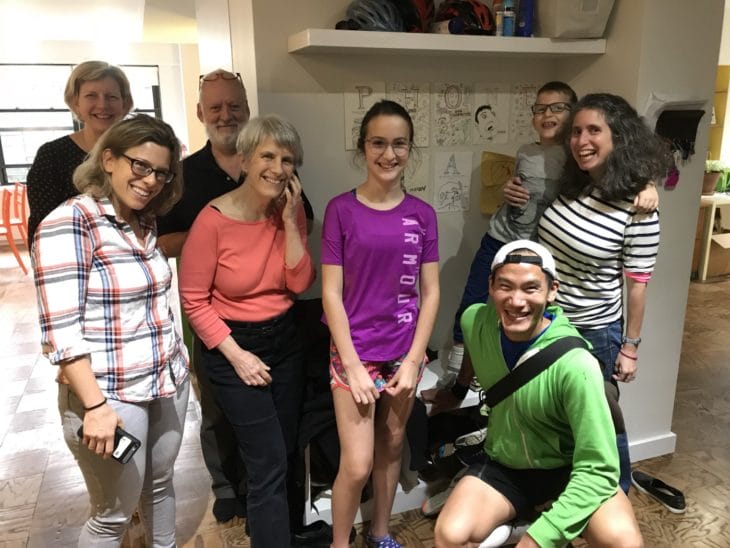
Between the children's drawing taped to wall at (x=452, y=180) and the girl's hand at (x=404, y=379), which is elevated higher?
the children's drawing taped to wall at (x=452, y=180)

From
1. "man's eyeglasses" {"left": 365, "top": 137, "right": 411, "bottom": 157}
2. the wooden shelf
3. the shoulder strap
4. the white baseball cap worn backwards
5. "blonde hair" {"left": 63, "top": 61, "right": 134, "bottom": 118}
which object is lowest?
the shoulder strap

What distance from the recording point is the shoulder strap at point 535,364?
1518 mm

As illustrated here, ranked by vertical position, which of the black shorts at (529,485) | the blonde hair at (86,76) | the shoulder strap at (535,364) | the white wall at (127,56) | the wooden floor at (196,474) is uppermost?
the white wall at (127,56)

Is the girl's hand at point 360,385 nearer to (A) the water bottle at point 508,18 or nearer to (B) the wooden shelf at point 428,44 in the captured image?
(B) the wooden shelf at point 428,44

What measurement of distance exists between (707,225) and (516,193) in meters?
4.32

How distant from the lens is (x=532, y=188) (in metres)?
2.16

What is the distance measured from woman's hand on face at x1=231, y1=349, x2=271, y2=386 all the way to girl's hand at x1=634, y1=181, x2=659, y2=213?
1264 mm

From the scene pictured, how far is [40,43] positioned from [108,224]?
26.3 feet

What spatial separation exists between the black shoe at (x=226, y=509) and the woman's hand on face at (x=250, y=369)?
0.79 m

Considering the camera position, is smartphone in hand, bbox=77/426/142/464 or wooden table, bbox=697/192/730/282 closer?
smartphone in hand, bbox=77/426/142/464

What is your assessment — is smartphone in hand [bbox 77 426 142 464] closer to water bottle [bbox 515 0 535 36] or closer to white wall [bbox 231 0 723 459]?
white wall [bbox 231 0 723 459]

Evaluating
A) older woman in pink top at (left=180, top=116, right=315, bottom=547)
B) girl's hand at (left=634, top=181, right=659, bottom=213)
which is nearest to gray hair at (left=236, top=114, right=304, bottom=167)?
older woman in pink top at (left=180, top=116, right=315, bottom=547)

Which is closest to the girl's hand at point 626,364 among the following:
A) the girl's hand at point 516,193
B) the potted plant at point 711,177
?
the girl's hand at point 516,193

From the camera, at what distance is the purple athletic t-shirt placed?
178 cm
